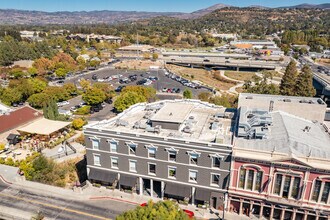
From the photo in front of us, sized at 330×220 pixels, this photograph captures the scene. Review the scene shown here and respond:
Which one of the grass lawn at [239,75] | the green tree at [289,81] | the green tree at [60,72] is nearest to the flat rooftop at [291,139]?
the green tree at [289,81]

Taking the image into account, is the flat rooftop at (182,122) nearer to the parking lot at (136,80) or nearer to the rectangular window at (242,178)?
the rectangular window at (242,178)

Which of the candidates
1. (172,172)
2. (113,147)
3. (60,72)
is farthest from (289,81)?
(60,72)

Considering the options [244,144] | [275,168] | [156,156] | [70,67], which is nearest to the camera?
[275,168]

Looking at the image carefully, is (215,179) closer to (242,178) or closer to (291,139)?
(242,178)

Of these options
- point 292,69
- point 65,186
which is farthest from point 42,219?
point 292,69

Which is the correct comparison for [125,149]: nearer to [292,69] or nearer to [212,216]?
[212,216]

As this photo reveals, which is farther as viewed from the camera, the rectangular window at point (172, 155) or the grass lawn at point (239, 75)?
the grass lawn at point (239, 75)

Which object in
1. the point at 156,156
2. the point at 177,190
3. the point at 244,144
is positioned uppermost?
the point at 244,144
